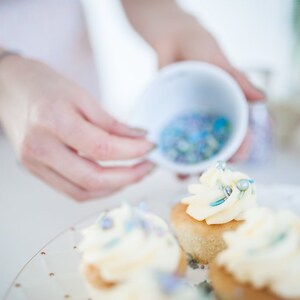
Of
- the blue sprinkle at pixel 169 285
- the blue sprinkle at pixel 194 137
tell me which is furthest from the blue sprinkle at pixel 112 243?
the blue sprinkle at pixel 194 137

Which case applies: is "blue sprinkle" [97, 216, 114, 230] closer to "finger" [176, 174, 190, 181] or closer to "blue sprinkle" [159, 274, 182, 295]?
"blue sprinkle" [159, 274, 182, 295]

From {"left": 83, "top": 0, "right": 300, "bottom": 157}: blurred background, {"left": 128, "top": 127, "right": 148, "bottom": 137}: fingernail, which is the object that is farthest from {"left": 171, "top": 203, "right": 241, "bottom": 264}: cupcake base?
{"left": 83, "top": 0, "right": 300, "bottom": 157}: blurred background

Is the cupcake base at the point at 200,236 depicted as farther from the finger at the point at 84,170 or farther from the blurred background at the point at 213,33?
the blurred background at the point at 213,33

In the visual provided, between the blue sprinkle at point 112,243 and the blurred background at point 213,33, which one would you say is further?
the blurred background at point 213,33

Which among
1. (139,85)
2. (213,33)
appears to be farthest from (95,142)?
(139,85)

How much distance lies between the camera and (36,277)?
738 millimetres

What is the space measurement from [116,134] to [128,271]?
386 mm

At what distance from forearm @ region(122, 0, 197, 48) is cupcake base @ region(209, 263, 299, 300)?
0.75 meters

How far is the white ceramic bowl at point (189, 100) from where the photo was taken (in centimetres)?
100

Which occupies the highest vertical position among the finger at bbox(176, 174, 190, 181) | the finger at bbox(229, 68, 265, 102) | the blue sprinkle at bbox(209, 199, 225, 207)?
the finger at bbox(229, 68, 265, 102)

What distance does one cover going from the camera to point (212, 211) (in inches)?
31.1

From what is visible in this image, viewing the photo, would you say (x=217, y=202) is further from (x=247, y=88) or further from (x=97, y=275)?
(x=247, y=88)

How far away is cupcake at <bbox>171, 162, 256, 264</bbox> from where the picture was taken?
793mm

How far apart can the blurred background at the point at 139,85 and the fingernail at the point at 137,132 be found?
242 millimetres
